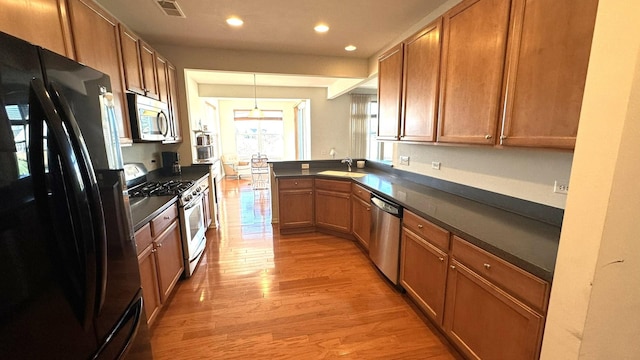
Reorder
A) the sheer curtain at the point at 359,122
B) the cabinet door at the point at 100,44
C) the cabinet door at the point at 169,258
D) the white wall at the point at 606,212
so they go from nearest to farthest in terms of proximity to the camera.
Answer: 1. the white wall at the point at 606,212
2. the cabinet door at the point at 100,44
3. the cabinet door at the point at 169,258
4. the sheer curtain at the point at 359,122

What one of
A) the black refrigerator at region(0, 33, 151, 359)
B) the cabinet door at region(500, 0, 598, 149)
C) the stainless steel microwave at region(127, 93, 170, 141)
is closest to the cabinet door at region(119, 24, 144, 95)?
the stainless steel microwave at region(127, 93, 170, 141)

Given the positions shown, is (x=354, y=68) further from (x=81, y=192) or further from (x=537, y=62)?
(x=81, y=192)

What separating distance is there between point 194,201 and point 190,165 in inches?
48.2

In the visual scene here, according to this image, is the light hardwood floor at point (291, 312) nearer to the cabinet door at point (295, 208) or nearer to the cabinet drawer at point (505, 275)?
the cabinet door at point (295, 208)

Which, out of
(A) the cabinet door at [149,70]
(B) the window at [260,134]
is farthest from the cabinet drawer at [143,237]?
(B) the window at [260,134]

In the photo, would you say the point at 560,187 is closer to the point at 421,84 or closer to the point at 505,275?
the point at 505,275

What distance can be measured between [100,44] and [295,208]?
8.77 feet

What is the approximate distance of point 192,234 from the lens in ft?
9.14

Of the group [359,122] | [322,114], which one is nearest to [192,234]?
[322,114]

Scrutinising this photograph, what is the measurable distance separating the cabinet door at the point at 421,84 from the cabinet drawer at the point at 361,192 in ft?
2.39

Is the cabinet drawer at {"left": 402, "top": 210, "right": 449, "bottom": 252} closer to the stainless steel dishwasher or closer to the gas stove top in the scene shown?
the stainless steel dishwasher

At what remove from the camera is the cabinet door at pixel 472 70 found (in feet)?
5.27

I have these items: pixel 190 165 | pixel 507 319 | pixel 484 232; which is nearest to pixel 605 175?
pixel 484 232

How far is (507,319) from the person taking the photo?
4.33 feet
